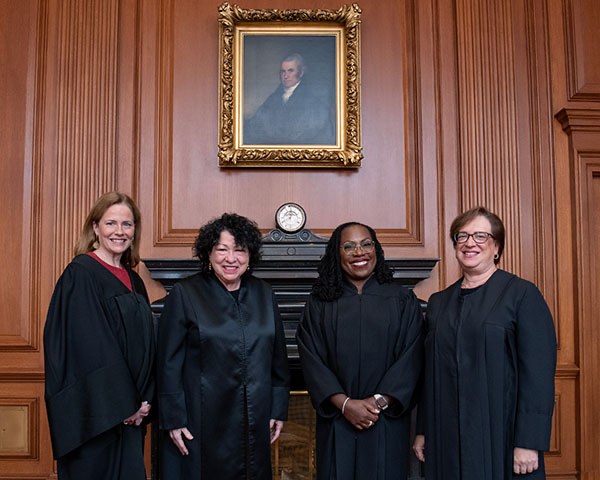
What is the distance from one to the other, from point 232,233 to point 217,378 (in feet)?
2.32

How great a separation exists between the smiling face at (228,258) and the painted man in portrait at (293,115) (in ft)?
5.23

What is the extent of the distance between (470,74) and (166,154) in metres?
2.39

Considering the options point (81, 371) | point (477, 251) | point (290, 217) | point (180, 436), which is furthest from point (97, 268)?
point (477, 251)

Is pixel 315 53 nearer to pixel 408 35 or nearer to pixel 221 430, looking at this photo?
pixel 408 35

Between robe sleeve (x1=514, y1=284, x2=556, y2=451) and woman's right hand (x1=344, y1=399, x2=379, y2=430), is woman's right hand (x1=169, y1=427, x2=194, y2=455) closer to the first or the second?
woman's right hand (x1=344, y1=399, x2=379, y2=430)

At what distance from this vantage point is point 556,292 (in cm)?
427

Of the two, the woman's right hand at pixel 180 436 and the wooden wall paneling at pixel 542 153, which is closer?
the woman's right hand at pixel 180 436

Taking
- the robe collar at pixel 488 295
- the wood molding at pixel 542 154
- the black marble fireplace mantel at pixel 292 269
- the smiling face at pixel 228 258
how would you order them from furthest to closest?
the wood molding at pixel 542 154
the black marble fireplace mantel at pixel 292 269
the smiling face at pixel 228 258
the robe collar at pixel 488 295

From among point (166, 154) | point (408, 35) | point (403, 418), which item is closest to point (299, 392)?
point (403, 418)

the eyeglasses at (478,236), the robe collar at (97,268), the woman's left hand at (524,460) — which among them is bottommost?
the woman's left hand at (524,460)

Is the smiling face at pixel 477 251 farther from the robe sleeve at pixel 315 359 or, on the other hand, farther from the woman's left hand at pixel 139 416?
the woman's left hand at pixel 139 416

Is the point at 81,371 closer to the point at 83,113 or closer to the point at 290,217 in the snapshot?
the point at 290,217

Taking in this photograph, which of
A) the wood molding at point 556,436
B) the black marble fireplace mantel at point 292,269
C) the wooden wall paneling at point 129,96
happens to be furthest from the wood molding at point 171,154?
the wood molding at point 556,436

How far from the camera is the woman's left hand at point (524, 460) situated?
2402mm
